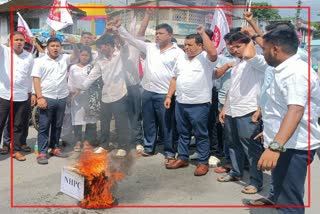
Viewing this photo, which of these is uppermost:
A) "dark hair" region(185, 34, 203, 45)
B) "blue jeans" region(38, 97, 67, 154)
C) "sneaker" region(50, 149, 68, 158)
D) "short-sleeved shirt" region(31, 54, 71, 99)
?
"dark hair" region(185, 34, 203, 45)

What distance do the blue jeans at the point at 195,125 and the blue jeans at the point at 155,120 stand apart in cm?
33

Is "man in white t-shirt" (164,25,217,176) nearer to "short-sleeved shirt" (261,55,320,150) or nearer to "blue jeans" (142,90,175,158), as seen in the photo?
"blue jeans" (142,90,175,158)

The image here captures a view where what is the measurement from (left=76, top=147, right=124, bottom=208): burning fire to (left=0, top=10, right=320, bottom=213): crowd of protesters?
1407mm

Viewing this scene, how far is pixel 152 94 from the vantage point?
18.2 ft

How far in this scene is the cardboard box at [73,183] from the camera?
12.5 feet

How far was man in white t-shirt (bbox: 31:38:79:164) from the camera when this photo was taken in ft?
17.6

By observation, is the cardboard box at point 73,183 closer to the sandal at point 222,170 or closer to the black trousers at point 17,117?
the sandal at point 222,170

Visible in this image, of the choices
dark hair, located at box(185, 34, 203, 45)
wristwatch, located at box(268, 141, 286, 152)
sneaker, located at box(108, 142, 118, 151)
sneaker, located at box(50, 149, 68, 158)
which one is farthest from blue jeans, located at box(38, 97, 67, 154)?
wristwatch, located at box(268, 141, 286, 152)

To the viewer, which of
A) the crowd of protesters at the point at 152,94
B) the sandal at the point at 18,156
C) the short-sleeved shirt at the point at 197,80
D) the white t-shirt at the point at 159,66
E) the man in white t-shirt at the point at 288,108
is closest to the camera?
the man in white t-shirt at the point at 288,108

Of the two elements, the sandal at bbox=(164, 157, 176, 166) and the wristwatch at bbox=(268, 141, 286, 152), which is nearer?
the wristwatch at bbox=(268, 141, 286, 152)

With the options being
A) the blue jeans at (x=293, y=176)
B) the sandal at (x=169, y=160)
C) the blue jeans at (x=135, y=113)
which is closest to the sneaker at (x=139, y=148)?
the blue jeans at (x=135, y=113)

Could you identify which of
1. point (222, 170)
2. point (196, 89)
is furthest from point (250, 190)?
point (196, 89)

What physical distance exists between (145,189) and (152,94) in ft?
5.01

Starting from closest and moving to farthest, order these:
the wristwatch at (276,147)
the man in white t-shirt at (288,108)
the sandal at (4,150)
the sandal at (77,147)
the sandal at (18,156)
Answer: the wristwatch at (276,147) → the man in white t-shirt at (288,108) → the sandal at (18,156) → the sandal at (4,150) → the sandal at (77,147)
